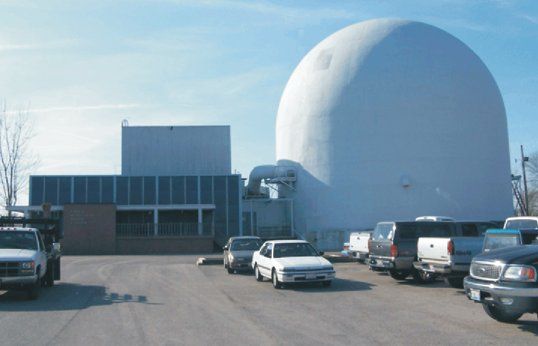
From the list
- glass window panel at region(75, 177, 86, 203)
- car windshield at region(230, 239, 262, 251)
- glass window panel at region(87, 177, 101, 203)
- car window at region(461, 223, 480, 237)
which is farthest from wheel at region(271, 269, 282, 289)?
glass window panel at region(75, 177, 86, 203)

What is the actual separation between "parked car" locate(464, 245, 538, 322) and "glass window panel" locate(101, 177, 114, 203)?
3968cm

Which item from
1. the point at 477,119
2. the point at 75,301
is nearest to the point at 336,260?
the point at 75,301

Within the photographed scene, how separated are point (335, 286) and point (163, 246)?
27.6 m

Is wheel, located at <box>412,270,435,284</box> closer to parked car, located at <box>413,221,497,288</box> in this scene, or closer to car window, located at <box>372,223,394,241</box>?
parked car, located at <box>413,221,497,288</box>

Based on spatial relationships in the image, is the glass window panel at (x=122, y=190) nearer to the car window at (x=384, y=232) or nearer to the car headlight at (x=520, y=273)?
the car window at (x=384, y=232)

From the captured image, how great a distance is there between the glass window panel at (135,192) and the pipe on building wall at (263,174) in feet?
30.5

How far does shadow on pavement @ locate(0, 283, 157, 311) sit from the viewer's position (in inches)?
527

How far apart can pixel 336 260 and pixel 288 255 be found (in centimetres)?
1116

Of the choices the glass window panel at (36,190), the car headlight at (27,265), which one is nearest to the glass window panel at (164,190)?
the glass window panel at (36,190)

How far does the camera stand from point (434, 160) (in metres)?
41.8

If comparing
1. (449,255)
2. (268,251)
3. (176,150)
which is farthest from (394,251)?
(176,150)

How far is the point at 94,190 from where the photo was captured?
1855 inches

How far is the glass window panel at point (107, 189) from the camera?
47.0 metres

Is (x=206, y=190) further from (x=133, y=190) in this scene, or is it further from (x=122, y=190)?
(x=122, y=190)
